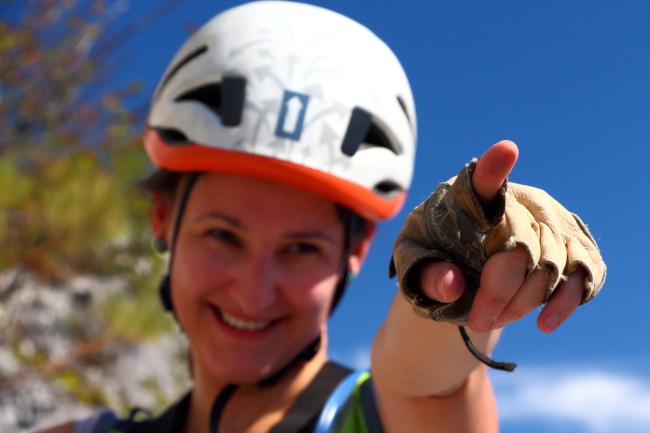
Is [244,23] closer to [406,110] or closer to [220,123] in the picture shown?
[220,123]

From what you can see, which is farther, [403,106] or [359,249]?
[403,106]

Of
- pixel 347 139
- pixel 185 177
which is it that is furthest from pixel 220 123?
pixel 347 139

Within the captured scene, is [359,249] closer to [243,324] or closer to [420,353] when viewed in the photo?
[243,324]

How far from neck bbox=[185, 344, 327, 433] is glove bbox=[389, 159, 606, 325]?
1.37 m

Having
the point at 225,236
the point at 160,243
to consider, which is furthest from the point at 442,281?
the point at 160,243

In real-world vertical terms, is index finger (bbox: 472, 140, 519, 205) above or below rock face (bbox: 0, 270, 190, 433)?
above

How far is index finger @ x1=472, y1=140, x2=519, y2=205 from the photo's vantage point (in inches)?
44.2

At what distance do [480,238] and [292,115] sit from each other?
1628 mm

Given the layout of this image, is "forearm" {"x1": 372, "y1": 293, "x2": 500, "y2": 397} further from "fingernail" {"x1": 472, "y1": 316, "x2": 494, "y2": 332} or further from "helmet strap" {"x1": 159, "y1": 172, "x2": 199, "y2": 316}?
"helmet strap" {"x1": 159, "y1": 172, "x2": 199, "y2": 316}

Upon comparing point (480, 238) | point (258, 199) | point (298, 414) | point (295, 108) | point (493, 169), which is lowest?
point (298, 414)

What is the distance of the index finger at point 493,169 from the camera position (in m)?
1.12

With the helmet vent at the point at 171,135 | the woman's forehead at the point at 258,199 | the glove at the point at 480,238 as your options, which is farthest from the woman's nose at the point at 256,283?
the glove at the point at 480,238

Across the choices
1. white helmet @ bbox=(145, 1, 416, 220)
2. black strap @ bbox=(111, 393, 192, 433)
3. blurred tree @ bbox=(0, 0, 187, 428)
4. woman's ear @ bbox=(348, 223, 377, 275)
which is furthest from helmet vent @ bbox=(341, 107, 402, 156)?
blurred tree @ bbox=(0, 0, 187, 428)

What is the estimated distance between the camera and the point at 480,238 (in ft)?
3.96
